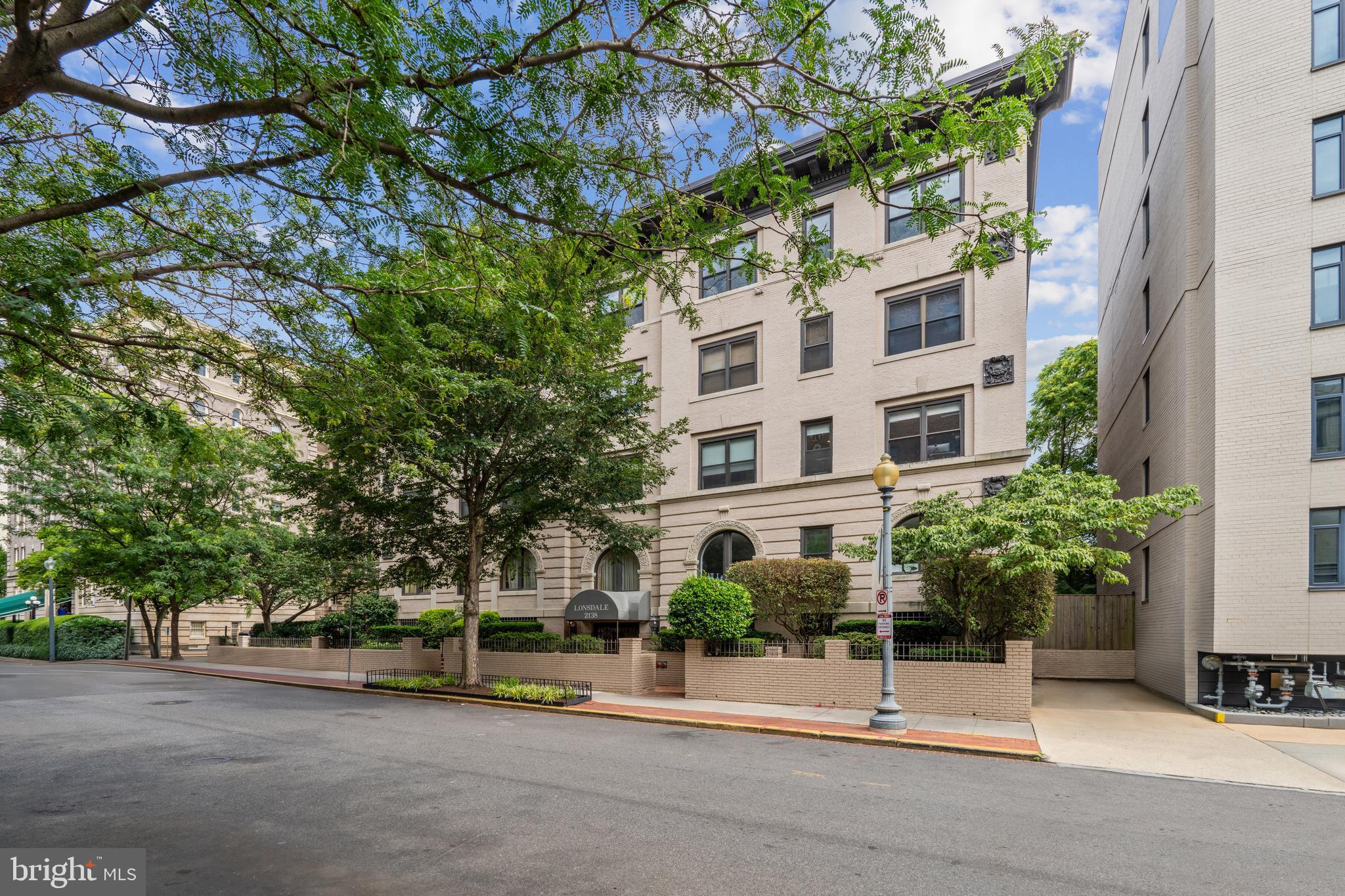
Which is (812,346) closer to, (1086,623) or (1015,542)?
(1015,542)

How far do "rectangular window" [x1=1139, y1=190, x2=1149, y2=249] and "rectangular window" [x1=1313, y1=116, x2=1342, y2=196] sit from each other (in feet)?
22.0

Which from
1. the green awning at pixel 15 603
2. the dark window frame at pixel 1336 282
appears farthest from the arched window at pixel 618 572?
the green awning at pixel 15 603

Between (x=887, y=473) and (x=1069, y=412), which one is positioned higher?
(x=1069, y=412)

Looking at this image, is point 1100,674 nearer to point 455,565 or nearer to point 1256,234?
point 1256,234

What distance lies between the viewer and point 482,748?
38.3 feet

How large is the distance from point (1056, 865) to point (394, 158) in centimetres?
801

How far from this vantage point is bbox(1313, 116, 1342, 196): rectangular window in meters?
15.7

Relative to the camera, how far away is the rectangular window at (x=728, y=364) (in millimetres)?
24750

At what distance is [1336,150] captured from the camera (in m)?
15.8

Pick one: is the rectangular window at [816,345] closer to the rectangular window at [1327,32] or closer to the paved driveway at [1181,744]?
the paved driveway at [1181,744]

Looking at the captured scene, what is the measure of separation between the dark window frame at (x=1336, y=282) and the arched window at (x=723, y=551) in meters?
14.2

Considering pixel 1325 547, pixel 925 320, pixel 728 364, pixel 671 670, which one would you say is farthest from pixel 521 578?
pixel 1325 547

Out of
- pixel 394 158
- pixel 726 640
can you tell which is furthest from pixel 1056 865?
pixel 726 640

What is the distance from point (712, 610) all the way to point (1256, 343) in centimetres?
1270
